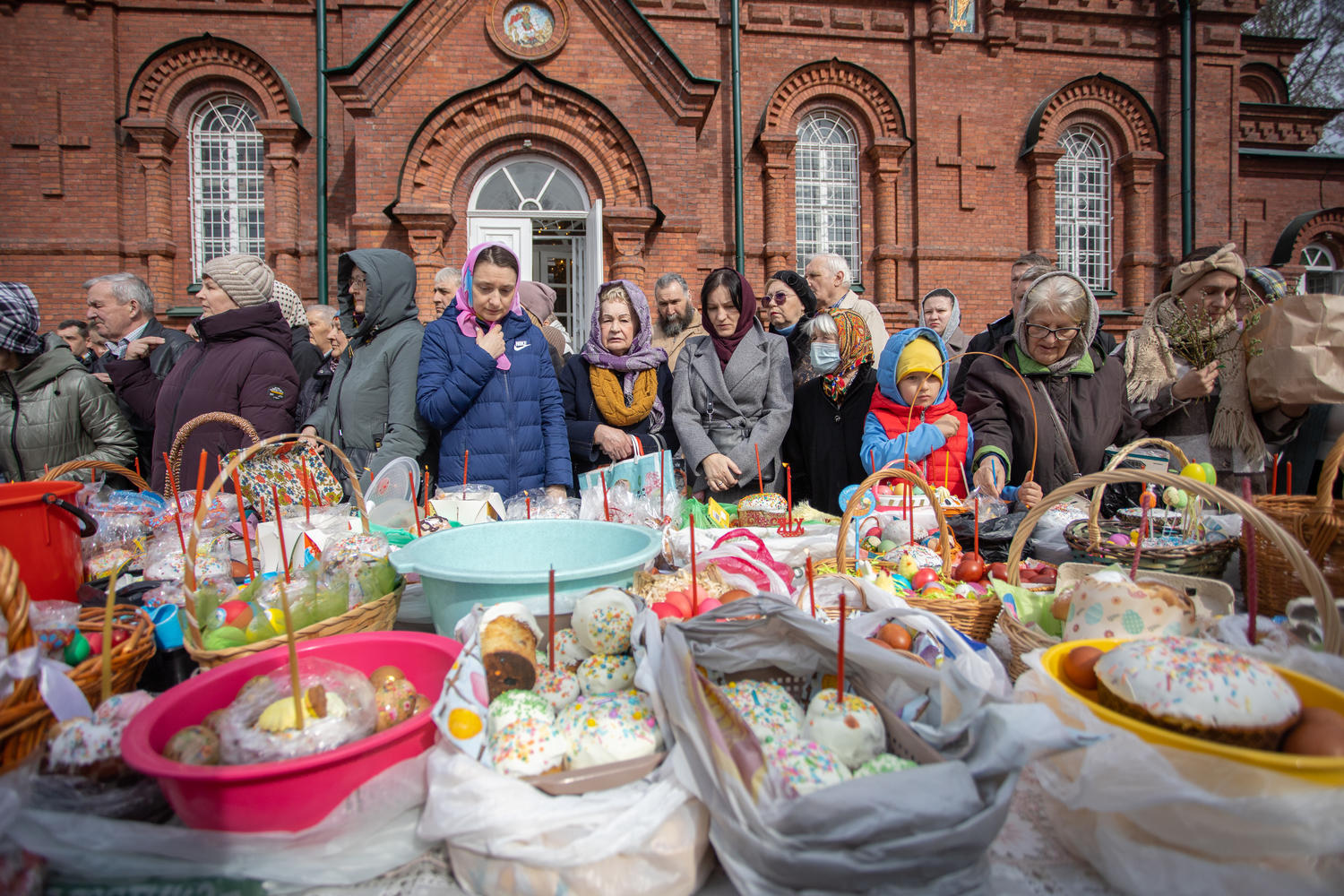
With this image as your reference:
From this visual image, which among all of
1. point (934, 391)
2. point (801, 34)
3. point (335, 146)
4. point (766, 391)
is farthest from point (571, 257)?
point (934, 391)

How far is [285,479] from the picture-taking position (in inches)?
103

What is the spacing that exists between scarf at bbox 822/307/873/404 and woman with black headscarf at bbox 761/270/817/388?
0.35 meters

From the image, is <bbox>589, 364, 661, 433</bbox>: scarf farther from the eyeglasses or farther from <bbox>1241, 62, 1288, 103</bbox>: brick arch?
<bbox>1241, 62, 1288, 103</bbox>: brick arch

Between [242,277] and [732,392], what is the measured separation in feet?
8.75

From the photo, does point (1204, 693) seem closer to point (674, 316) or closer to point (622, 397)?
point (622, 397)

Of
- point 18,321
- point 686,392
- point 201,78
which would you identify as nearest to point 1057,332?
point 686,392

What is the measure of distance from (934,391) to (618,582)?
1.94 metres

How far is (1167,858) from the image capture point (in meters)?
0.93

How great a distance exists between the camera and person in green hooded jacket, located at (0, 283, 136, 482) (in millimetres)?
3201

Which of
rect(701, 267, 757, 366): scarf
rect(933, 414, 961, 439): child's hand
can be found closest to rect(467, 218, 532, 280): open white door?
rect(701, 267, 757, 366): scarf

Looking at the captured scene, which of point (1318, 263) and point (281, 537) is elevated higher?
point (1318, 263)

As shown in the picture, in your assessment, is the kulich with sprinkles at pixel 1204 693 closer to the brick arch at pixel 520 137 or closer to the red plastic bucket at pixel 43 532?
the red plastic bucket at pixel 43 532

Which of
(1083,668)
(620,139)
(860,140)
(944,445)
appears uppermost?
(860,140)

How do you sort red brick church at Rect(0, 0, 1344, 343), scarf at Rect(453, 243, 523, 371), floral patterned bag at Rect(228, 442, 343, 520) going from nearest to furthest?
1. floral patterned bag at Rect(228, 442, 343, 520)
2. scarf at Rect(453, 243, 523, 371)
3. red brick church at Rect(0, 0, 1344, 343)
